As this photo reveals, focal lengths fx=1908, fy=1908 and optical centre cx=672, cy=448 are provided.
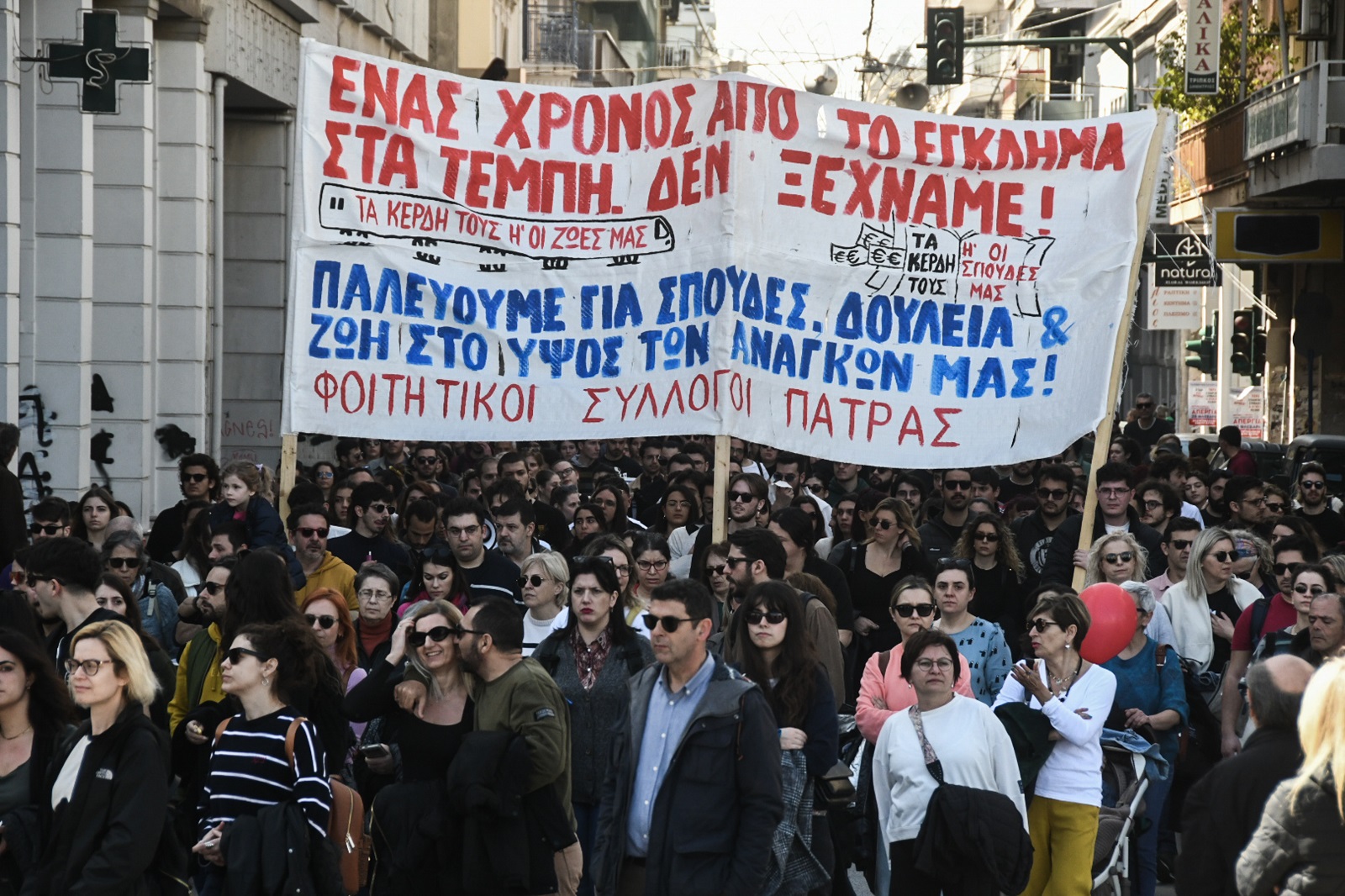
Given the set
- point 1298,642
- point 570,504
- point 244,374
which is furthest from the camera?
point 244,374

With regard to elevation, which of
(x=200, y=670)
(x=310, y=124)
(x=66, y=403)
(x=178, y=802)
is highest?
(x=310, y=124)

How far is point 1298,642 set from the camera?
8.00 meters

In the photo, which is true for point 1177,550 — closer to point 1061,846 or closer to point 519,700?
point 1061,846

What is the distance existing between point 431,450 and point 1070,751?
33.5 ft

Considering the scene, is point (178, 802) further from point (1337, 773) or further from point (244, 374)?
point (244, 374)

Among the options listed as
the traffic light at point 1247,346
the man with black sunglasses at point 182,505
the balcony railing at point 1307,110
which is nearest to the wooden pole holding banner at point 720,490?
the man with black sunglasses at point 182,505

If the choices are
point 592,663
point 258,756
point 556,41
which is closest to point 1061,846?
point 592,663

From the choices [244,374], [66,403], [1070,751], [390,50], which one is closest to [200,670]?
[1070,751]

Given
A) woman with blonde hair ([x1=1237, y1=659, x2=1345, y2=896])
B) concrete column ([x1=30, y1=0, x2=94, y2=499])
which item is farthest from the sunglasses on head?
concrete column ([x1=30, y1=0, x2=94, y2=499])

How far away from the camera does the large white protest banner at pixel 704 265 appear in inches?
381

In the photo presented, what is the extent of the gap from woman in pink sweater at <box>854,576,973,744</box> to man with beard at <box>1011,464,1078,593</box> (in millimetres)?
3271

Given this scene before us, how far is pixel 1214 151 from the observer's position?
29.9 metres

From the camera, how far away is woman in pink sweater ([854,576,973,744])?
7371 mm

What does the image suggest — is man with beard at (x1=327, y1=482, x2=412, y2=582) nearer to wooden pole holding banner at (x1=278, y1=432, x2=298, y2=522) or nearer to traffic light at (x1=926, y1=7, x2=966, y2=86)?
wooden pole holding banner at (x1=278, y1=432, x2=298, y2=522)
